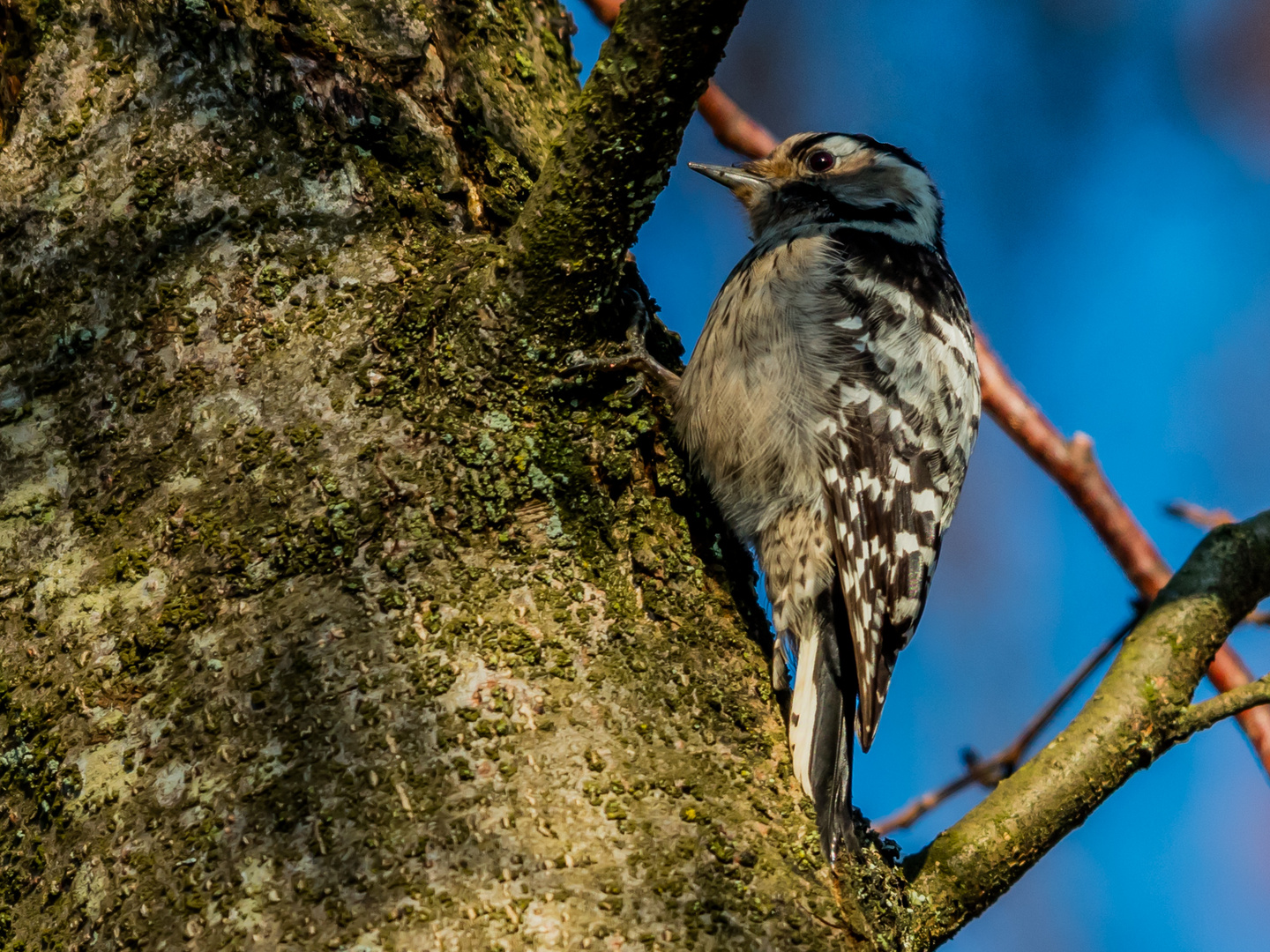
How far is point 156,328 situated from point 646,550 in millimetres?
947

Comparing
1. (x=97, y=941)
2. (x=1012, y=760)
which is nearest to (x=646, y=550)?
(x=97, y=941)

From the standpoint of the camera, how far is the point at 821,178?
363 centimetres

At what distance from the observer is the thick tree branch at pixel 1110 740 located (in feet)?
6.29

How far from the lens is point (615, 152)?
177 cm

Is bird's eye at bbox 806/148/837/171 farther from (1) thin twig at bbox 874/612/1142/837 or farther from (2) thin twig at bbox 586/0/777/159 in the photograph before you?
(1) thin twig at bbox 874/612/1142/837

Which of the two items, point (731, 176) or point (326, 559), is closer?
point (326, 559)

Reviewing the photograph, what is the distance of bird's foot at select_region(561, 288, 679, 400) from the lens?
1.94m

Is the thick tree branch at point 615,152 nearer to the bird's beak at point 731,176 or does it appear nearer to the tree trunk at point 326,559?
the tree trunk at point 326,559

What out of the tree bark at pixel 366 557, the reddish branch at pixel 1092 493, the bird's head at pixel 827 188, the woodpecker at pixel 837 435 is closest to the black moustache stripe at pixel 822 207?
the bird's head at pixel 827 188

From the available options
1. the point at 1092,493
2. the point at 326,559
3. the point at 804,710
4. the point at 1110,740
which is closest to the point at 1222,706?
the point at 1110,740

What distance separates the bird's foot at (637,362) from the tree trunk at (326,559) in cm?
4

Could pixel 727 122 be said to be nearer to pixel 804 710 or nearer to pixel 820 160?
pixel 820 160

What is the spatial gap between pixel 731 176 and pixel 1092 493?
1527 millimetres

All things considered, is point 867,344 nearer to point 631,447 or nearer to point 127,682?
point 631,447
